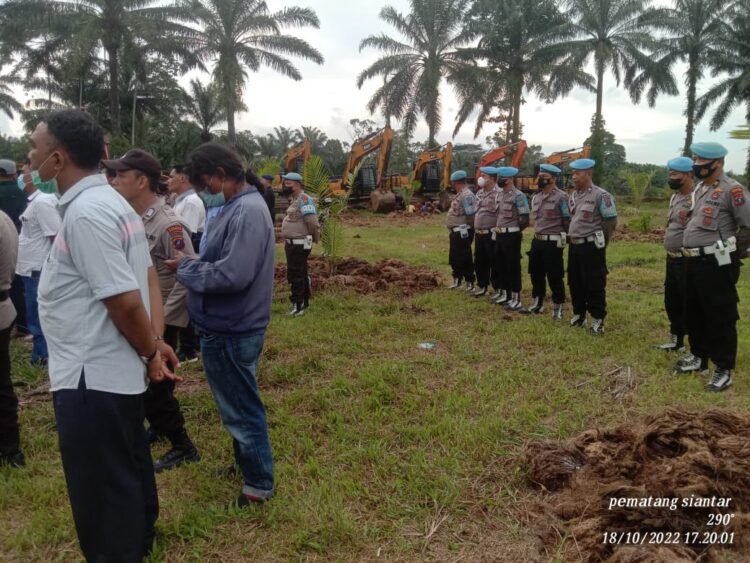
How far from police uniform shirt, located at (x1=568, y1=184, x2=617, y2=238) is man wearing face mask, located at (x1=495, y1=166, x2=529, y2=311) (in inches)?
42.2

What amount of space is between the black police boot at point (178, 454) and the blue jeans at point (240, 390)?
26.5 inches

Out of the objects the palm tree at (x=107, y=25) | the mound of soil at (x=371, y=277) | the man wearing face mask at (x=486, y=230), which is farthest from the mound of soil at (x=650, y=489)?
the palm tree at (x=107, y=25)

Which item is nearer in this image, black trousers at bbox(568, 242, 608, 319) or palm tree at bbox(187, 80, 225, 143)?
black trousers at bbox(568, 242, 608, 319)

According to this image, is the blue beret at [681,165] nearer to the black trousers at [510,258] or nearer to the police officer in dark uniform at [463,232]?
the black trousers at [510,258]

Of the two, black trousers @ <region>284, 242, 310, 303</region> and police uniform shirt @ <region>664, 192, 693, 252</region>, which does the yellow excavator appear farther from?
police uniform shirt @ <region>664, 192, 693, 252</region>

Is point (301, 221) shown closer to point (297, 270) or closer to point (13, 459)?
point (297, 270)

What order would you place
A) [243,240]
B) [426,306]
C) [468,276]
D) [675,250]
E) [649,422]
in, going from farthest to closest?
[468,276]
[426,306]
[675,250]
[649,422]
[243,240]

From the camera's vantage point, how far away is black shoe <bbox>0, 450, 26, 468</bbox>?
3.32 m

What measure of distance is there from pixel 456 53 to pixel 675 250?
24580 mm

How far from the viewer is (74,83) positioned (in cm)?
2761

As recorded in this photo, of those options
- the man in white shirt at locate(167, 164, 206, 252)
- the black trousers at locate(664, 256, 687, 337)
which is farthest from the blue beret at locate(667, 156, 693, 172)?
the man in white shirt at locate(167, 164, 206, 252)

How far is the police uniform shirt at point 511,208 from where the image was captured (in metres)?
6.99

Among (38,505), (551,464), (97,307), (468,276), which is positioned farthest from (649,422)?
(468,276)

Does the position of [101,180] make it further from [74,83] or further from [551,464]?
[74,83]
